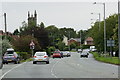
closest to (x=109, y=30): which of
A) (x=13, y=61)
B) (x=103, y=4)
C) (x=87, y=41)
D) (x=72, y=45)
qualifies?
(x=103, y=4)

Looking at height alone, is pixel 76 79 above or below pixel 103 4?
below

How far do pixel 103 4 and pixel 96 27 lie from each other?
58.4 feet

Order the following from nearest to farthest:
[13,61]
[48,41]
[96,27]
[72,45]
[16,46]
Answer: [13,61]
[16,46]
[96,27]
[48,41]
[72,45]

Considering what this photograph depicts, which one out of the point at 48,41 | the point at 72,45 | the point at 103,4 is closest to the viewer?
the point at 103,4

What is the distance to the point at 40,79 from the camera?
21.2 metres

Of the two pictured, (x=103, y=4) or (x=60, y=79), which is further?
(x=103, y=4)

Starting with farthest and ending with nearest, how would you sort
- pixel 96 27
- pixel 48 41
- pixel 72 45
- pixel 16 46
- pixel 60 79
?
pixel 72 45 < pixel 48 41 < pixel 96 27 < pixel 16 46 < pixel 60 79

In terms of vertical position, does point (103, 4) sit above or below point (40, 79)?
above

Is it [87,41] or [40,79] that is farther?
[87,41]

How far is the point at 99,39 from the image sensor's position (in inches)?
2761

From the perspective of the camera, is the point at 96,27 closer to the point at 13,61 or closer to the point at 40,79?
the point at 13,61

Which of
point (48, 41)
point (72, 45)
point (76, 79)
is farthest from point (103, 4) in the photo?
point (72, 45)

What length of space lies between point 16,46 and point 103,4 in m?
19.6

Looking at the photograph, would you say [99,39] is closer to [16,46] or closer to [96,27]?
[96,27]
